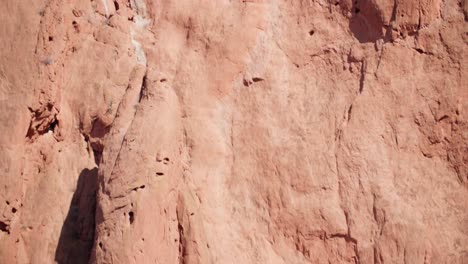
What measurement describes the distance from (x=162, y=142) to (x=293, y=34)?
180 cm

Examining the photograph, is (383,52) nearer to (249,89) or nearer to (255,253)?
(249,89)

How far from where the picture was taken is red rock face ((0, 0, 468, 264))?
22.7ft

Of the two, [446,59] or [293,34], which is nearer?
[446,59]

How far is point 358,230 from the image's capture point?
704cm

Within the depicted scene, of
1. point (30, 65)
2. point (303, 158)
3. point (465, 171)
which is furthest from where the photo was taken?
point (30, 65)

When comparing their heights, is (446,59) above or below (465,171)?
above

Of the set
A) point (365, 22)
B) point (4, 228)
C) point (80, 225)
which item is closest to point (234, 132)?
point (365, 22)

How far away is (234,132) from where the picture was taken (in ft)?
25.1

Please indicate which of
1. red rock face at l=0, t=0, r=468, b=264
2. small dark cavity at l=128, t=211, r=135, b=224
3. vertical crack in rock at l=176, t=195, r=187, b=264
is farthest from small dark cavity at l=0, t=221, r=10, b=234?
vertical crack in rock at l=176, t=195, r=187, b=264

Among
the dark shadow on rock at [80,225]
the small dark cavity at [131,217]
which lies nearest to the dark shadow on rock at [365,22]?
the small dark cavity at [131,217]

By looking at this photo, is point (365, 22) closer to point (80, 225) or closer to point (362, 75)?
point (362, 75)

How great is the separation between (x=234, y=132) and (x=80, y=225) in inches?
67.3

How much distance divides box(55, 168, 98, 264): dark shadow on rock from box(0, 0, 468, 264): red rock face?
1 cm

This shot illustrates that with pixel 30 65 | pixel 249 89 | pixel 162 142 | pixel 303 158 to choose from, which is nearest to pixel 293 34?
pixel 249 89
